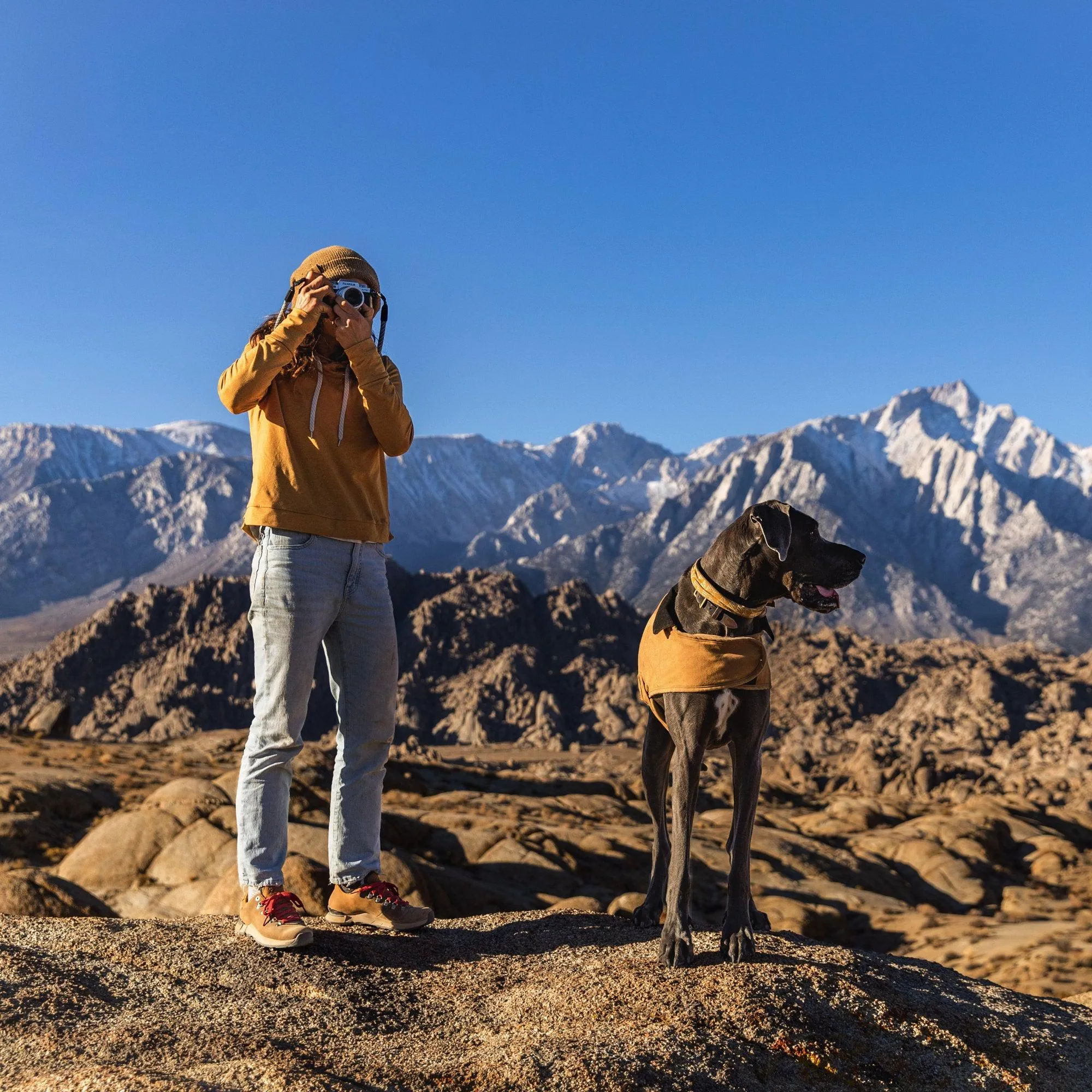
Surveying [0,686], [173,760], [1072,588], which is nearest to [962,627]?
[1072,588]

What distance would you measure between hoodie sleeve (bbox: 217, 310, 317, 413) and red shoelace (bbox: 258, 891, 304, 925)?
7.26 feet

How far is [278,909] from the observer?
13.0ft

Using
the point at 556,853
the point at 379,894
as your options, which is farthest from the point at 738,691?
the point at 556,853

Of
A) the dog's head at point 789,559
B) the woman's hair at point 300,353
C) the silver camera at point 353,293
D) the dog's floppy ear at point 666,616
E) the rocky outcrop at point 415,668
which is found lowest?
the rocky outcrop at point 415,668

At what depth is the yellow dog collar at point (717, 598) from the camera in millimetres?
4367

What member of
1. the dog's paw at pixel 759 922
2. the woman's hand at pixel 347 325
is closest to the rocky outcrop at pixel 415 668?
the dog's paw at pixel 759 922

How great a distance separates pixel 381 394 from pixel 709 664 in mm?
1990

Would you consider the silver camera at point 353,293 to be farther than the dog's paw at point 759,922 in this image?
No

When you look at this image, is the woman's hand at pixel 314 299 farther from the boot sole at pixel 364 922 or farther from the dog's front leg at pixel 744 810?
the boot sole at pixel 364 922

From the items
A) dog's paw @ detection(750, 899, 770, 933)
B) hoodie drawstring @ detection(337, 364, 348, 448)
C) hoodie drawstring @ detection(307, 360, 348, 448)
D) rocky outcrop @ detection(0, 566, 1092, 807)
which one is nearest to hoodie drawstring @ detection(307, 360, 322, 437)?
hoodie drawstring @ detection(307, 360, 348, 448)

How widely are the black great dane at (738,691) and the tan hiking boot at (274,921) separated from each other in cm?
161

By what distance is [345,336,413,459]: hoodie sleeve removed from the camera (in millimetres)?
4188

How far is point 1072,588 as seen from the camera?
194m

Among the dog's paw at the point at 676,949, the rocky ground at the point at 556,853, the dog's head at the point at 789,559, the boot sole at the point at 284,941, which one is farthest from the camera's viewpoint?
the rocky ground at the point at 556,853
